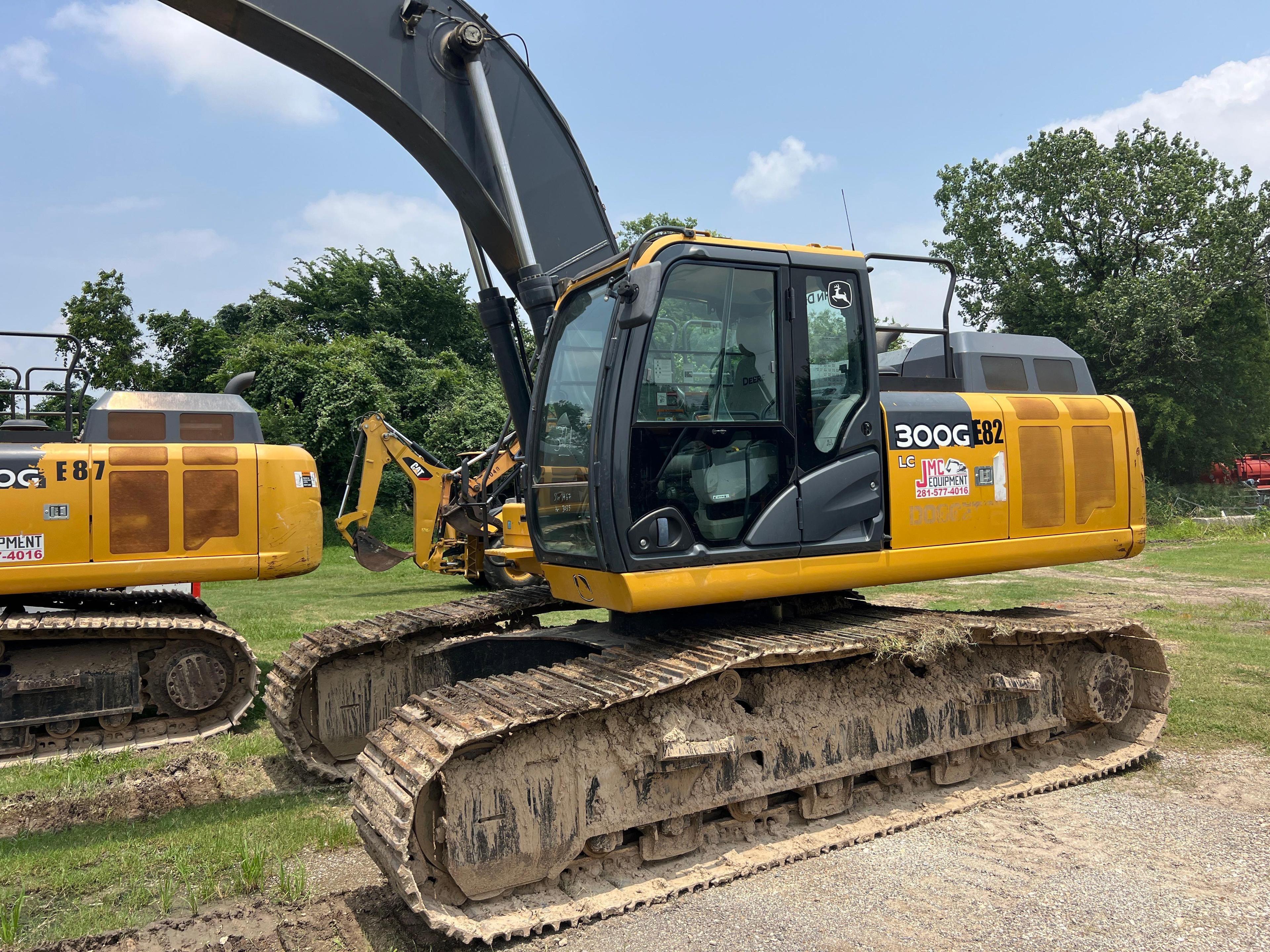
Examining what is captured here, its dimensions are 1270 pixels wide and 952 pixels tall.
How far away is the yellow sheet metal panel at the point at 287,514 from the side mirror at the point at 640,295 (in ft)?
15.1

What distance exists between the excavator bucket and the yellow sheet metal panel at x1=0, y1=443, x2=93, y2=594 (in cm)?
791

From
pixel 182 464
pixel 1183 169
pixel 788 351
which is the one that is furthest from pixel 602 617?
pixel 1183 169

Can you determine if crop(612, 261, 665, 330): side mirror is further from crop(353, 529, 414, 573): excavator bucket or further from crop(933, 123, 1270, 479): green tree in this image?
crop(933, 123, 1270, 479): green tree

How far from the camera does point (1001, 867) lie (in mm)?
4328

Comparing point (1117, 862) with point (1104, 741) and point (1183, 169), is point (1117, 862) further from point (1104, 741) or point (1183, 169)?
point (1183, 169)

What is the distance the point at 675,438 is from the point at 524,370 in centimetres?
192

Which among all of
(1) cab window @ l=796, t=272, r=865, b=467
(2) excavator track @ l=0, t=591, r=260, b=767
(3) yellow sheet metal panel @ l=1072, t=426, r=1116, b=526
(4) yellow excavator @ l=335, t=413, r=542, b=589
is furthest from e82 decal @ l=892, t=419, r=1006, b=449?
(4) yellow excavator @ l=335, t=413, r=542, b=589

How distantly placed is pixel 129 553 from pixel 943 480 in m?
6.27

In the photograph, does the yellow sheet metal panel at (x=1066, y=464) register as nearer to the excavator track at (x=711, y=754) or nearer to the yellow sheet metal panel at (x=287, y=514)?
the excavator track at (x=711, y=754)

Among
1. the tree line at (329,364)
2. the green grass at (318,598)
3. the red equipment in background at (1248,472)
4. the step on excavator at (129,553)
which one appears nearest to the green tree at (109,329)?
the tree line at (329,364)

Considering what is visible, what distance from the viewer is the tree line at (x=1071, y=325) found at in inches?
992

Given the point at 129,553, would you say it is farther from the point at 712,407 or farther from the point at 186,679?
the point at 712,407

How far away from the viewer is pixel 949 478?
17.3 ft

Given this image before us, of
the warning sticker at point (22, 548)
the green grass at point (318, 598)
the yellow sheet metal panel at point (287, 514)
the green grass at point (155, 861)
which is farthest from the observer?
the green grass at point (318, 598)
